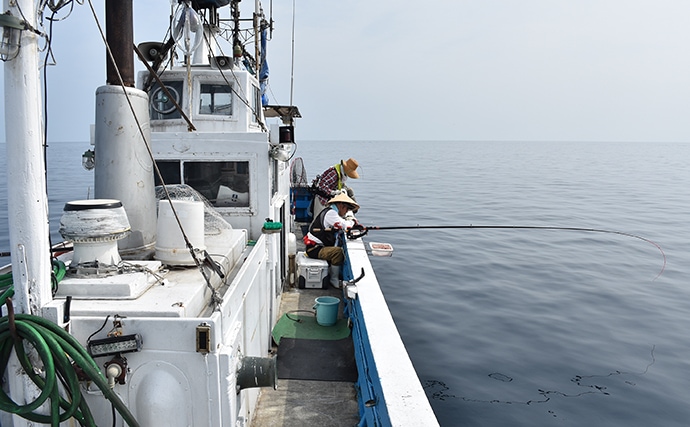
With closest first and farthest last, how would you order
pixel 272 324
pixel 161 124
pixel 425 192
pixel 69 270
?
pixel 69 270 < pixel 272 324 < pixel 161 124 < pixel 425 192

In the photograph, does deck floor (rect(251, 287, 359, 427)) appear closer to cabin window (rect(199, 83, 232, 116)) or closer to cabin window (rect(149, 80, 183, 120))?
cabin window (rect(199, 83, 232, 116))

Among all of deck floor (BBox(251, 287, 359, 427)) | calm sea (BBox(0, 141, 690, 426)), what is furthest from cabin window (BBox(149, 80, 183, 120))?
calm sea (BBox(0, 141, 690, 426))

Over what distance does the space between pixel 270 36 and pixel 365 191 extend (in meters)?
21.8

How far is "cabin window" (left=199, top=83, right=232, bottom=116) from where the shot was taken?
24.2 feet

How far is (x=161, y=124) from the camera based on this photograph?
7.19m

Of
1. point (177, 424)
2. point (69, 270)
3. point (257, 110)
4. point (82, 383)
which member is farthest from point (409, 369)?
point (257, 110)

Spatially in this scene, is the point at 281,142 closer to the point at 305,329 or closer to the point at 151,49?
the point at 151,49

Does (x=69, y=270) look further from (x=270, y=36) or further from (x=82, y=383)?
(x=270, y=36)

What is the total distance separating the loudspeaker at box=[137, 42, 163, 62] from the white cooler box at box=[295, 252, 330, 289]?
403 centimetres

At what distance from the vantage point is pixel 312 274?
8445mm

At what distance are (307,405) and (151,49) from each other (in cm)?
520

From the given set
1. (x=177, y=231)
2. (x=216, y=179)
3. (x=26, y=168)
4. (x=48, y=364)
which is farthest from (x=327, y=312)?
(x=26, y=168)

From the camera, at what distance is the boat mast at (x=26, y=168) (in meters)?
2.51

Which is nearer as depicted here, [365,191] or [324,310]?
[324,310]
